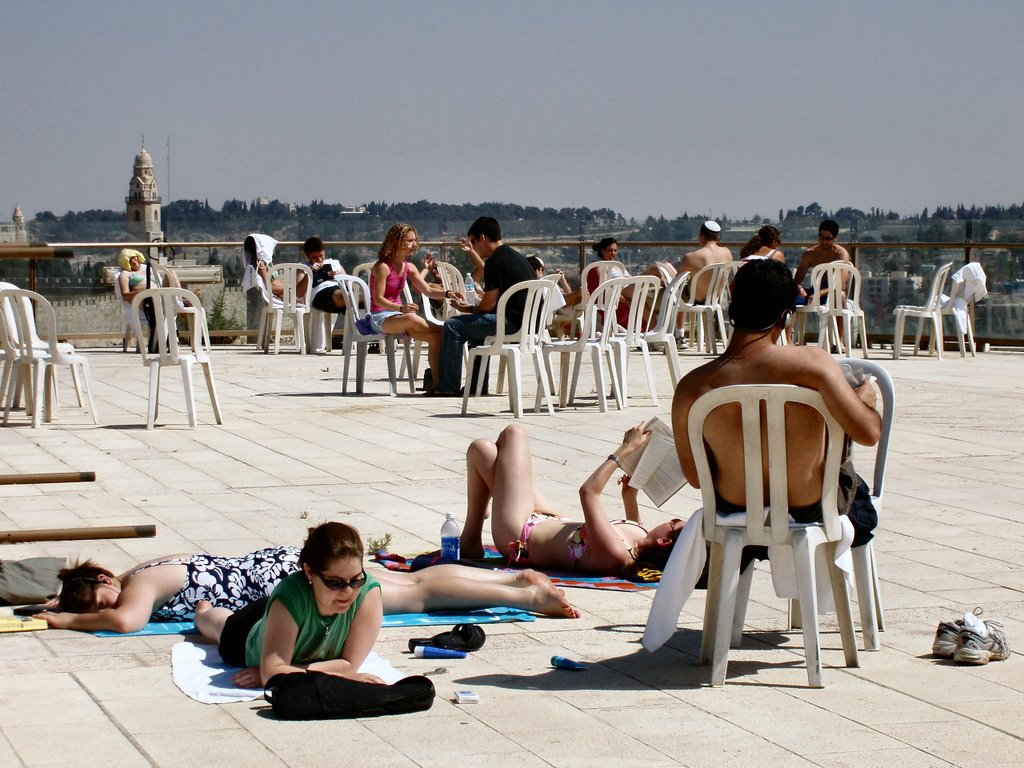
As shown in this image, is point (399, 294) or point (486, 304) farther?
point (399, 294)

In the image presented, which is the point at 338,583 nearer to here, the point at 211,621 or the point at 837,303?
the point at 211,621

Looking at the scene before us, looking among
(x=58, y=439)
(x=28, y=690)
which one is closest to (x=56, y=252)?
(x=28, y=690)

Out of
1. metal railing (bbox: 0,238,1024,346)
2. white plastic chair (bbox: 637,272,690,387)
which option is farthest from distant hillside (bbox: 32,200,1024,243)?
white plastic chair (bbox: 637,272,690,387)

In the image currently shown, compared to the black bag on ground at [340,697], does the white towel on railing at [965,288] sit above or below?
above

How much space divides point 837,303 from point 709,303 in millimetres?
1422

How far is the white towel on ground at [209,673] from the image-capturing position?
13.4 ft

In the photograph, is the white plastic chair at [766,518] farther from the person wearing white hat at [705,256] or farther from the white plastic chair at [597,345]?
the person wearing white hat at [705,256]

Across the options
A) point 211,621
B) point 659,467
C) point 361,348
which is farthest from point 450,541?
point 361,348

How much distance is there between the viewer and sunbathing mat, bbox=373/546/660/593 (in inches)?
216

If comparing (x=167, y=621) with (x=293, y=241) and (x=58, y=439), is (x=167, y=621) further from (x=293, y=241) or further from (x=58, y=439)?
(x=293, y=241)

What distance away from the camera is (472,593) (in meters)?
5.06

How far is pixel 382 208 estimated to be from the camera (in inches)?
1027

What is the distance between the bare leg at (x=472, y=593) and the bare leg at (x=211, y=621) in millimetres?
569

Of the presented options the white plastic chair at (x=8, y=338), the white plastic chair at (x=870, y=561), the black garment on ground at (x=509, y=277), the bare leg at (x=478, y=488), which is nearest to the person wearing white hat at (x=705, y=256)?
the black garment on ground at (x=509, y=277)
